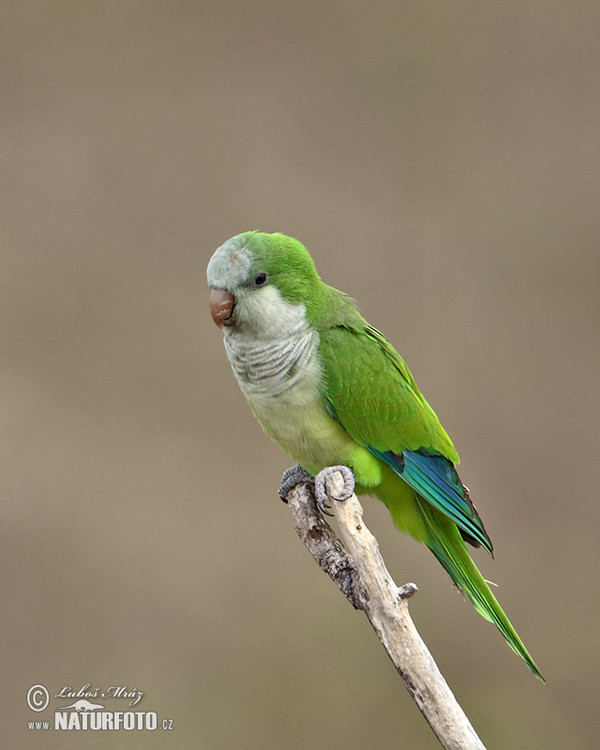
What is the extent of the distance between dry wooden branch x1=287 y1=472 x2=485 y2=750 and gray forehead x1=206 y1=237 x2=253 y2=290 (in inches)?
14.8

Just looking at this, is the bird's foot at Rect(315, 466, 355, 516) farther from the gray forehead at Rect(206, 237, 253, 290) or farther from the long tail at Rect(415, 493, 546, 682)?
the gray forehead at Rect(206, 237, 253, 290)

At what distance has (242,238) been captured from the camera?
4.58ft

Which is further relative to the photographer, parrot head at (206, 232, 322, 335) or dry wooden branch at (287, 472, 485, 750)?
parrot head at (206, 232, 322, 335)

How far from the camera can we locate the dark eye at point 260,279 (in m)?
1.41

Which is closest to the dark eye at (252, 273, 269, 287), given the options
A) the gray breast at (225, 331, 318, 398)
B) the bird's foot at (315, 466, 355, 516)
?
the gray breast at (225, 331, 318, 398)

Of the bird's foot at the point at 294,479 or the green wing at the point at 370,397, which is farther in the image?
the bird's foot at the point at 294,479

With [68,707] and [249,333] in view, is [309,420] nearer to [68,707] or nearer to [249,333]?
[249,333]

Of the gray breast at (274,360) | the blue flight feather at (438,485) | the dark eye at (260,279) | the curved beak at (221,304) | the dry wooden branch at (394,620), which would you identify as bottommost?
the dry wooden branch at (394,620)

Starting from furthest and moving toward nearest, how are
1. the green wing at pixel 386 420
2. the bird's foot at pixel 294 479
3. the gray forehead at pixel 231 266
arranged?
the bird's foot at pixel 294 479 → the green wing at pixel 386 420 → the gray forehead at pixel 231 266

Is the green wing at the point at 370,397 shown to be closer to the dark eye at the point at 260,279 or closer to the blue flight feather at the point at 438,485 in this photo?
the blue flight feather at the point at 438,485

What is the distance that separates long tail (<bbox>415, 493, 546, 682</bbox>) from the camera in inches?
57.7

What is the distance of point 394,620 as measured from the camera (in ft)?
4.01

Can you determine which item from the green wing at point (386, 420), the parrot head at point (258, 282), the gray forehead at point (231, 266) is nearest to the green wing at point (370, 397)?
the green wing at point (386, 420)

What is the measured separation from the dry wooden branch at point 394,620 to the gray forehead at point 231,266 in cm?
38
